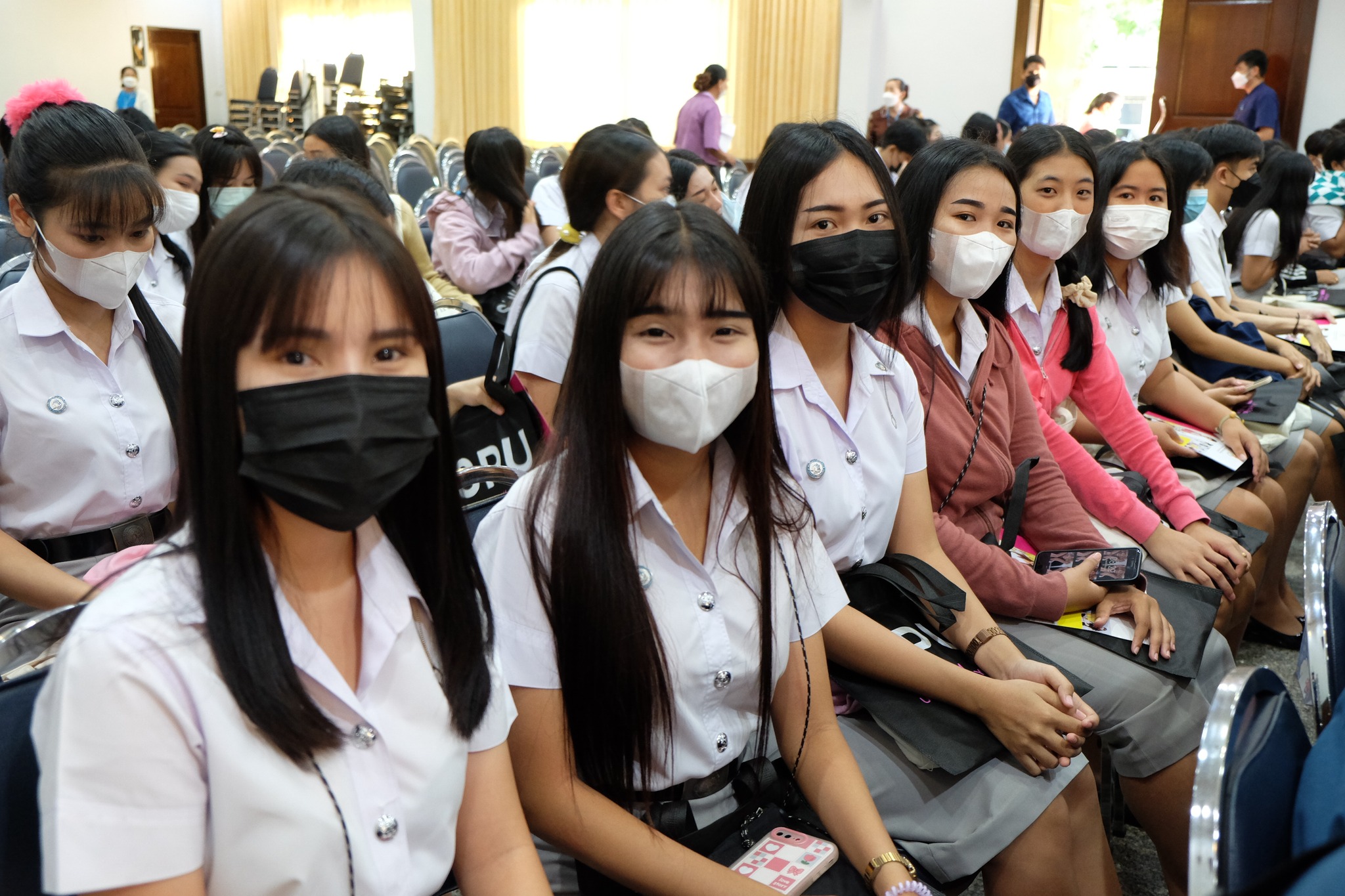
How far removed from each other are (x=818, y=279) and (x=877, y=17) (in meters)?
10.9

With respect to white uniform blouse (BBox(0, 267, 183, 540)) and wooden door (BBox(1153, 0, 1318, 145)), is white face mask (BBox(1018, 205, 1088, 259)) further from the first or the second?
wooden door (BBox(1153, 0, 1318, 145))

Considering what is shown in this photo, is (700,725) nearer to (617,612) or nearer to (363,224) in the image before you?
(617,612)

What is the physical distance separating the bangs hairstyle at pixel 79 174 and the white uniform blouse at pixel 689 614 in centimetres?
105

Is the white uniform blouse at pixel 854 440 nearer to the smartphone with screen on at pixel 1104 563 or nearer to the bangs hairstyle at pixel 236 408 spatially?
the smartphone with screen on at pixel 1104 563

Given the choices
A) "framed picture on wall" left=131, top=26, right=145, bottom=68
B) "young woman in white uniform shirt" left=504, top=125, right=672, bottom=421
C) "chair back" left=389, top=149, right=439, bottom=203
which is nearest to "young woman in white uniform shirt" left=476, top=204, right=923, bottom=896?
"young woman in white uniform shirt" left=504, top=125, right=672, bottom=421

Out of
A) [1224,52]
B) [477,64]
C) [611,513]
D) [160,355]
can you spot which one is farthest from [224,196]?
[477,64]

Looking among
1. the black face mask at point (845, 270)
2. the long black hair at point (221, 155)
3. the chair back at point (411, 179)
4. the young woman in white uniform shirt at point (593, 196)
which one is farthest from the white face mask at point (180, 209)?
the chair back at point (411, 179)

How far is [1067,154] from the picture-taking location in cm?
258

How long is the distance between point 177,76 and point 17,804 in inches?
754

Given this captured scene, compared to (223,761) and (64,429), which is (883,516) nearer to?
(223,761)

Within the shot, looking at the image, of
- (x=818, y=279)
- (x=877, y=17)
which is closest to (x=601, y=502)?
(x=818, y=279)

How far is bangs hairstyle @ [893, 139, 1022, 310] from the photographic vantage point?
6.98ft

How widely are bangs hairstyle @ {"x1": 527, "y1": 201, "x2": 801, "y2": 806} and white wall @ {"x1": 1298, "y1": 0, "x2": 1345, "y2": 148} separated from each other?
9.81m

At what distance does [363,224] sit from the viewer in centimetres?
100
